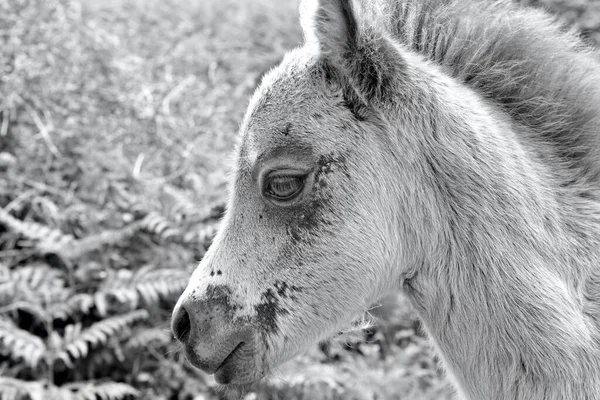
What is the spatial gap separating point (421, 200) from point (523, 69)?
2.50 ft

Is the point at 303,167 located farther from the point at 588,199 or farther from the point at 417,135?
the point at 588,199

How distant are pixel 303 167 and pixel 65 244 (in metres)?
3.14

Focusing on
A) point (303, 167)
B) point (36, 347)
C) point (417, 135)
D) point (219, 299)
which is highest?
point (417, 135)

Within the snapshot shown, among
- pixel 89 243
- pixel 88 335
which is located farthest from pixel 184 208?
pixel 88 335

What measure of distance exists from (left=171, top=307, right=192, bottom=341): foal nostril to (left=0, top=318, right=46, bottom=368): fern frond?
2206 mm

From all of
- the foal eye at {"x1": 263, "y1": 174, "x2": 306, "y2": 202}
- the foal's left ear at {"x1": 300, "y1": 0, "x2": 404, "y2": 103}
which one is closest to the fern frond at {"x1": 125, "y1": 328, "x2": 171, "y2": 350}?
the foal eye at {"x1": 263, "y1": 174, "x2": 306, "y2": 202}

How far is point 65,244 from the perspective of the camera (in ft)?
18.2

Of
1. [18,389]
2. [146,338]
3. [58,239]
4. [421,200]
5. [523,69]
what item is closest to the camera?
[421,200]

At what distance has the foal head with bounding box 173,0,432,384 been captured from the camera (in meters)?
3.03

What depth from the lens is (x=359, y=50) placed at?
A: 9.87ft

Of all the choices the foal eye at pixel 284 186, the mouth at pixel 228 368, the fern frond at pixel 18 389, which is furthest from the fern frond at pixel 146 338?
the foal eye at pixel 284 186

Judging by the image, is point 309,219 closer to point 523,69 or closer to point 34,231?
point 523,69

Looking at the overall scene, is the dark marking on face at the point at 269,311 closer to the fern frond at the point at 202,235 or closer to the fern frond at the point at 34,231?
the fern frond at the point at 202,235

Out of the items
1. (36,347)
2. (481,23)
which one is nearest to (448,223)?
(481,23)
